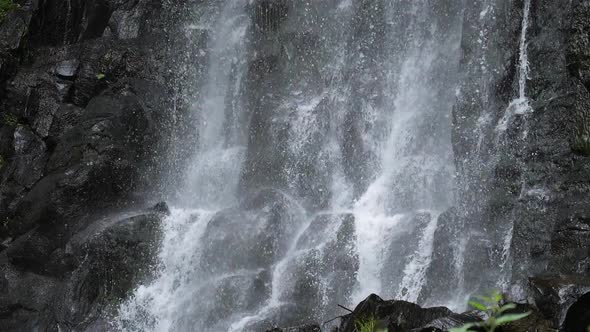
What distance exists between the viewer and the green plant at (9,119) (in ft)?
59.5

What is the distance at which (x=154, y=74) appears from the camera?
18.1m

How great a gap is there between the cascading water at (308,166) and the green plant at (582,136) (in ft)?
9.82

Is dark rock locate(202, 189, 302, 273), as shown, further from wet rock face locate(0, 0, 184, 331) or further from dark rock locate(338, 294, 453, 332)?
dark rock locate(338, 294, 453, 332)

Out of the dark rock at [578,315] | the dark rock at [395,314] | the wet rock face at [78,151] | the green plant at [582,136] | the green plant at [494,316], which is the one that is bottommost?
the green plant at [494,316]

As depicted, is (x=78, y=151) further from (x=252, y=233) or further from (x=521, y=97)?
(x=521, y=97)

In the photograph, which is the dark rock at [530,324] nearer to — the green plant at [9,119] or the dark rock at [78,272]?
the dark rock at [78,272]

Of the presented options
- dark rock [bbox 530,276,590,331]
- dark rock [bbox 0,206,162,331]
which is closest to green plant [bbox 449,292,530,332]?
dark rock [bbox 530,276,590,331]

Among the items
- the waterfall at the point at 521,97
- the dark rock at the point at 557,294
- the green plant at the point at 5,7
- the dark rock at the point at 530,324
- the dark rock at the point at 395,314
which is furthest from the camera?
the green plant at the point at 5,7

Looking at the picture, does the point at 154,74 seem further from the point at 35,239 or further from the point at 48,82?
the point at 35,239

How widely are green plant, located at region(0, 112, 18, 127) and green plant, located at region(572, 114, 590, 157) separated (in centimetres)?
1460

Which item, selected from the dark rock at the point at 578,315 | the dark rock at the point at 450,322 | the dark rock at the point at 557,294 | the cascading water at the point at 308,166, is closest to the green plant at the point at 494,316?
the dark rock at the point at 578,315

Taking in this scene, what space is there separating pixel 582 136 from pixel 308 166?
6261 millimetres

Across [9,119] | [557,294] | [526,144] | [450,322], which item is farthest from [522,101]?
[9,119]

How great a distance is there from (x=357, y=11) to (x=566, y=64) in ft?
22.9
